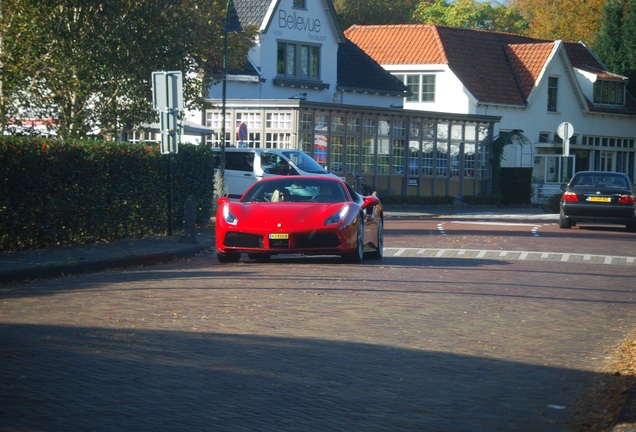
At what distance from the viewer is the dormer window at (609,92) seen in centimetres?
6912

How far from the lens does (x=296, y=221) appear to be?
56.3ft

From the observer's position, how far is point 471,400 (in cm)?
759

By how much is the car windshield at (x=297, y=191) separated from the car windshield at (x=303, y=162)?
15472 mm

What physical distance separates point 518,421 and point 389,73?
5337cm

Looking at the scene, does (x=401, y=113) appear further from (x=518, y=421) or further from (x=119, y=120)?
(x=518, y=421)

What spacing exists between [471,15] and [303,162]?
58116 millimetres

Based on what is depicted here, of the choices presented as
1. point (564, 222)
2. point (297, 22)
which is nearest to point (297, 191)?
point (564, 222)

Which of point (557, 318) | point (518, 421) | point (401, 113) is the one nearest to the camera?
point (518, 421)

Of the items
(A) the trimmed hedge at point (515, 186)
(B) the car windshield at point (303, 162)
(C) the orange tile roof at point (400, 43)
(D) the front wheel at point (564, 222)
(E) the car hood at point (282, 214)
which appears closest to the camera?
(E) the car hood at point (282, 214)

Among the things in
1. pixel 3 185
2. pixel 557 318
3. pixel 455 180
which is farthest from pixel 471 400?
pixel 455 180

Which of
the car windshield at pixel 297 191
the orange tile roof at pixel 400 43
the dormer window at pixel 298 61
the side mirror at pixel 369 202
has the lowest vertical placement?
the side mirror at pixel 369 202

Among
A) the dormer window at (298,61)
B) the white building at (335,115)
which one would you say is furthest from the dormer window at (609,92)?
the dormer window at (298,61)

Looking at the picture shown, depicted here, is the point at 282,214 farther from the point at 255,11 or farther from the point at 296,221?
the point at 255,11

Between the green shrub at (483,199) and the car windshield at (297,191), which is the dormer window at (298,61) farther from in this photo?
the car windshield at (297,191)
